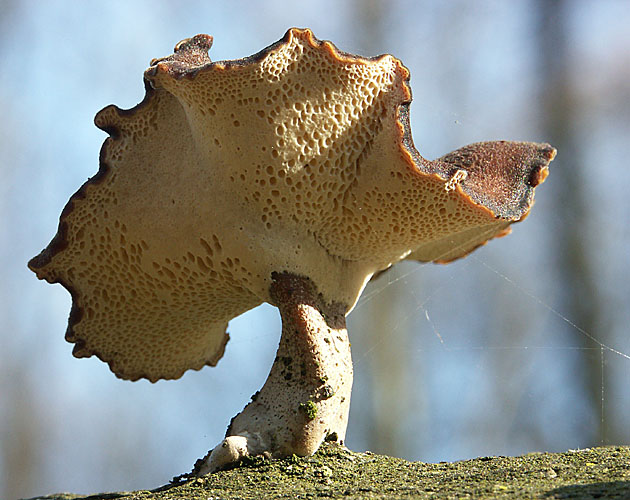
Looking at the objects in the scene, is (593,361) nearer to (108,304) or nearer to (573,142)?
(573,142)

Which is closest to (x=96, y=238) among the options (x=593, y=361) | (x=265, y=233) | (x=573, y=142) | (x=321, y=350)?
(x=265, y=233)

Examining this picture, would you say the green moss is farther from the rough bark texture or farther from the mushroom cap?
the mushroom cap

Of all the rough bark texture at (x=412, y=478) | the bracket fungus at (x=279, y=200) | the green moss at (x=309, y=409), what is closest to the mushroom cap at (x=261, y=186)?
the bracket fungus at (x=279, y=200)

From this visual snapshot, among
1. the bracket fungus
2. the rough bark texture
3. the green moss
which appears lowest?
the rough bark texture

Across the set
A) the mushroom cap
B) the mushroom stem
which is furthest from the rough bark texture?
the mushroom cap

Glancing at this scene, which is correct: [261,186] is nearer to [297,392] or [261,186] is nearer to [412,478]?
[297,392]

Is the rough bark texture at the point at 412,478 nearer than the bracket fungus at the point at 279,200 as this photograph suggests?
Yes

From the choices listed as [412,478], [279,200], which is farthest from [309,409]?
[279,200]

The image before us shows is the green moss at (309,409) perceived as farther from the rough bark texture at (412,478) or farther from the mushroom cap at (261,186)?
the mushroom cap at (261,186)
